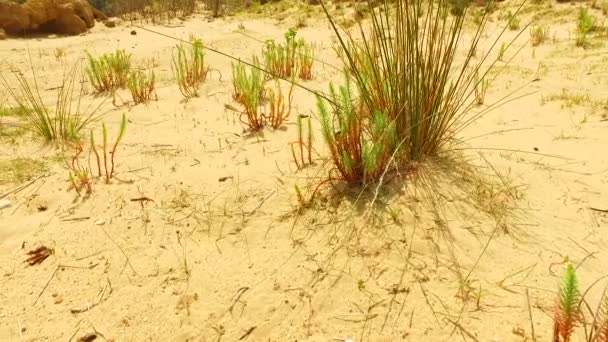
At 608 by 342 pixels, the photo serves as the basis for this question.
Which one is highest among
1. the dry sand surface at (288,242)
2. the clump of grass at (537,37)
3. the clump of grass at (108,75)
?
the clump of grass at (537,37)

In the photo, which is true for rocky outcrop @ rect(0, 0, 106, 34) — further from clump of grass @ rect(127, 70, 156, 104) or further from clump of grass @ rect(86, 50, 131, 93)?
clump of grass @ rect(127, 70, 156, 104)

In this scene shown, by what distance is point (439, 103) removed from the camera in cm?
195

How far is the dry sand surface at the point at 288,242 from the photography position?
1389 mm

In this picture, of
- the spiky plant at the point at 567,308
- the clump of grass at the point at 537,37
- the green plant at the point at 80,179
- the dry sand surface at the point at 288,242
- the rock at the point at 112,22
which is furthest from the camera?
the rock at the point at 112,22

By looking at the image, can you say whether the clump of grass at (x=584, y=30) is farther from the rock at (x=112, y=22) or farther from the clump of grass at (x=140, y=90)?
the rock at (x=112, y=22)

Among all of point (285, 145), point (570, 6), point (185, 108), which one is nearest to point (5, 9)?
point (185, 108)

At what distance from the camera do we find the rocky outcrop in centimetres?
670

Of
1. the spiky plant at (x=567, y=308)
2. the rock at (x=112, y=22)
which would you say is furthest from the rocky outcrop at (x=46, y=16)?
the spiky plant at (x=567, y=308)

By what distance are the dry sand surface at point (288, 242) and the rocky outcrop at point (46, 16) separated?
509 centimetres

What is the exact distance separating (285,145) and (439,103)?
2.76 feet

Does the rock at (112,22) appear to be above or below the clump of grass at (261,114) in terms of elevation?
above

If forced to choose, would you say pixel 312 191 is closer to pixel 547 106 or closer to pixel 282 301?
pixel 282 301

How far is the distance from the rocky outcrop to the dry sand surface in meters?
5.09

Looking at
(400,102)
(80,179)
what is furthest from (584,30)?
(80,179)
